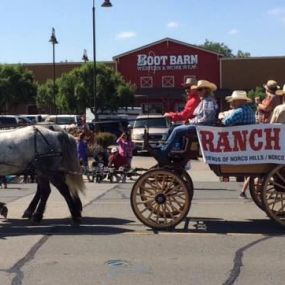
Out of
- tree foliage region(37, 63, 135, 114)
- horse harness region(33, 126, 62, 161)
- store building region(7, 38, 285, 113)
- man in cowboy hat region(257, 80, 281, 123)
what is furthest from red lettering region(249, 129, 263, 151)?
Answer: store building region(7, 38, 285, 113)

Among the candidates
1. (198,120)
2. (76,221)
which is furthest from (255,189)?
(76,221)

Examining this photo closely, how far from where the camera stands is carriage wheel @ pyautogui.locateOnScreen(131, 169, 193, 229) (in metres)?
9.06

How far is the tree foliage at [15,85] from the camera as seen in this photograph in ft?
192

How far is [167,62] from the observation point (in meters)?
64.5

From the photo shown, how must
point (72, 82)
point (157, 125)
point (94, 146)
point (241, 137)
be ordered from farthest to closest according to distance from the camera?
point (72, 82) → point (157, 125) → point (94, 146) → point (241, 137)

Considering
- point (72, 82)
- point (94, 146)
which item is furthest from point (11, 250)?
point (72, 82)

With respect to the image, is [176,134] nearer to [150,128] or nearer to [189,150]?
[189,150]

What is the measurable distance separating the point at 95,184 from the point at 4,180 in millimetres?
2554

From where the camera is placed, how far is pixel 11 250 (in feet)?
25.8

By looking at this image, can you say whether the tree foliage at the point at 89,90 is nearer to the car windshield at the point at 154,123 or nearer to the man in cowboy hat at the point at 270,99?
the car windshield at the point at 154,123

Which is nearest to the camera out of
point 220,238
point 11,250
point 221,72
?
point 11,250

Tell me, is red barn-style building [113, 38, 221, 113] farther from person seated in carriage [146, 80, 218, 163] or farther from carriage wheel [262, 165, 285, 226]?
carriage wheel [262, 165, 285, 226]

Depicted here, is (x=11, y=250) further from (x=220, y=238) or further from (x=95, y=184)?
(x=95, y=184)

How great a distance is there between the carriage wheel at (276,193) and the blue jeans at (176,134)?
1305mm
